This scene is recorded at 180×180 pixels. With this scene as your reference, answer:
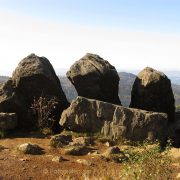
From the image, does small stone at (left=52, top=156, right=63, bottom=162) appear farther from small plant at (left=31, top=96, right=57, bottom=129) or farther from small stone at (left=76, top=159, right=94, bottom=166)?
small plant at (left=31, top=96, right=57, bottom=129)

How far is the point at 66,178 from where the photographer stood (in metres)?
7.82

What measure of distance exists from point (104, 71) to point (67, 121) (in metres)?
7.16

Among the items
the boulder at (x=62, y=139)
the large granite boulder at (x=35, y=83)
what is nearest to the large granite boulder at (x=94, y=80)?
the large granite boulder at (x=35, y=83)

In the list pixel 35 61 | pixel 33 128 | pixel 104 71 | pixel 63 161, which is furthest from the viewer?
pixel 104 71

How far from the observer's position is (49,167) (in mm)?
8836

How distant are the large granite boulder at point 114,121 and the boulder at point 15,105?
11.5ft

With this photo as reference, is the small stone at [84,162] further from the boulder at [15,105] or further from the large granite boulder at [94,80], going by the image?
the large granite boulder at [94,80]

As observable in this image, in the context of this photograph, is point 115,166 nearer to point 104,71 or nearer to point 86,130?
point 86,130

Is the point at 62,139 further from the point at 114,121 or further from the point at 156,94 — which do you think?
the point at 156,94

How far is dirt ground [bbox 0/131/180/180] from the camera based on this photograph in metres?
7.91

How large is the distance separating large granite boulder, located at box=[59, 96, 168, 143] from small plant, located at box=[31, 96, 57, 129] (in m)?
1.80

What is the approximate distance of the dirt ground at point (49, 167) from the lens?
7.91 meters

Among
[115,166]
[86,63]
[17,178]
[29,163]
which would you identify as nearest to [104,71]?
[86,63]

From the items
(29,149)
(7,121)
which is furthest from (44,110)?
(29,149)
